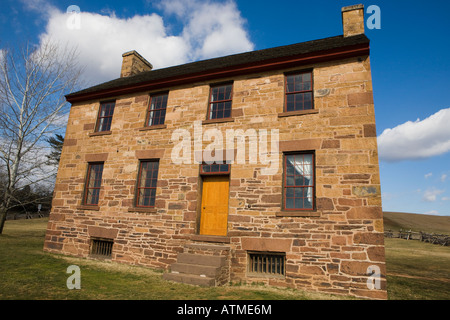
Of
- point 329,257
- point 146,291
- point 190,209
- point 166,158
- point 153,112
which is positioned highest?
point 153,112

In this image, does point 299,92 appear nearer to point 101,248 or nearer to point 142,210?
point 142,210

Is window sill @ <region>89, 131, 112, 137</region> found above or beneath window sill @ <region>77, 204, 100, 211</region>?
above

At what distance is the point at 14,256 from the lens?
31.0 ft

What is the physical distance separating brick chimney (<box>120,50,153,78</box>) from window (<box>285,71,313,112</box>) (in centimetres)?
1011

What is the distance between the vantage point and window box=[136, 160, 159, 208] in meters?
10.3

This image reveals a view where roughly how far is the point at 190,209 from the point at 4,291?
5.09 meters

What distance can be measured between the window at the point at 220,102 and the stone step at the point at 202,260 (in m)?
4.83

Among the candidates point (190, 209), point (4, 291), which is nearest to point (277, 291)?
point (190, 209)

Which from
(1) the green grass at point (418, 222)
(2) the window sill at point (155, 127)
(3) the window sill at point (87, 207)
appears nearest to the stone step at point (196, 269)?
(3) the window sill at point (87, 207)

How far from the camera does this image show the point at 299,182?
8258 millimetres

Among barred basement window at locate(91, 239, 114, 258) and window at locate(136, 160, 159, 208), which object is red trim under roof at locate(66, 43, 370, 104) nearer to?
window at locate(136, 160, 159, 208)

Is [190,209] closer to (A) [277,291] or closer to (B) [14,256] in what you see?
(A) [277,291]

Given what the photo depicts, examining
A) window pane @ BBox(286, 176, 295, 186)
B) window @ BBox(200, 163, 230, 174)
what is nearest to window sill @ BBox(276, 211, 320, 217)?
window pane @ BBox(286, 176, 295, 186)

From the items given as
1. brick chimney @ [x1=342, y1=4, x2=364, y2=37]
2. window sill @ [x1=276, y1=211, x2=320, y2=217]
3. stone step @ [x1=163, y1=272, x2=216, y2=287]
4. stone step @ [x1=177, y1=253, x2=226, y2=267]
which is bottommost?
stone step @ [x1=163, y1=272, x2=216, y2=287]
